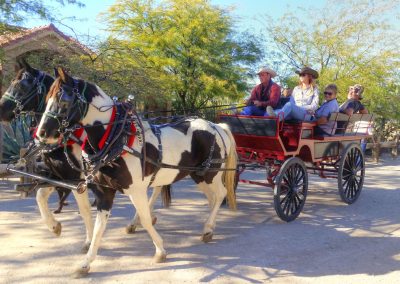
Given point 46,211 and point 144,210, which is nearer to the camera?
point 144,210

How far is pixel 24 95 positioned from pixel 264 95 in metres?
3.47

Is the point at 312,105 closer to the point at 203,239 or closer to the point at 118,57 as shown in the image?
the point at 203,239

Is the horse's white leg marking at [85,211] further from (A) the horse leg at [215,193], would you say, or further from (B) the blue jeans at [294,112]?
(B) the blue jeans at [294,112]

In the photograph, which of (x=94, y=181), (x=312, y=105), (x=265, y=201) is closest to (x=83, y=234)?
(x=94, y=181)

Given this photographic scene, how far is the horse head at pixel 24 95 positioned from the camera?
4.14m

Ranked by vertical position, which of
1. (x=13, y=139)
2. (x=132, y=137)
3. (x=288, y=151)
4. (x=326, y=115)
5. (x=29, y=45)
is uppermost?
(x=29, y=45)

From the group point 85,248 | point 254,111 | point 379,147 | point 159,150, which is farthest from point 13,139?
point 379,147

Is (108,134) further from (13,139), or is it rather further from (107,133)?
(13,139)

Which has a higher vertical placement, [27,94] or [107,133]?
[27,94]

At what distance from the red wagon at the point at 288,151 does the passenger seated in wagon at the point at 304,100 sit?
0.43ft

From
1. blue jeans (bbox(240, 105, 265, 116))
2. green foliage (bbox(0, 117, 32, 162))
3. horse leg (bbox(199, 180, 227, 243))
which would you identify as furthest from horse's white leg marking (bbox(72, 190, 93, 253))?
green foliage (bbox(0, 117, 32, 162))

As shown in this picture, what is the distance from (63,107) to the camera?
3508 mm

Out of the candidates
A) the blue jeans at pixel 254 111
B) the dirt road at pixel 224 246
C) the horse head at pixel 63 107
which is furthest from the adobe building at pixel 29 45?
the horse head at pixel 63 107

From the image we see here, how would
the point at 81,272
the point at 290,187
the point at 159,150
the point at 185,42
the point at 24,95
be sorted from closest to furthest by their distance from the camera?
1. the point at 81,272
2. the point at 24,95
3. the point at 159,150
4. the point at 290,187
5. the point at 185,42
